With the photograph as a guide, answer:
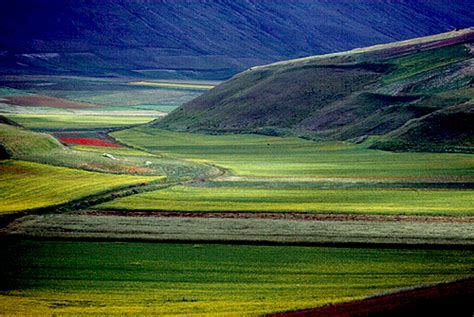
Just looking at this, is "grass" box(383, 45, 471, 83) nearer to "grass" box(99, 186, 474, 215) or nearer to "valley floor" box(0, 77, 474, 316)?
"valley floor" box(0, 77, 474, 316)

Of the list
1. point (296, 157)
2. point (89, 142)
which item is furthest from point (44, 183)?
point (89, 142)

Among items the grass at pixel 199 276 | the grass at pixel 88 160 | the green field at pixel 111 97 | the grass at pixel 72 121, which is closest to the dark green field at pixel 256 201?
the grass at pixel 199 276

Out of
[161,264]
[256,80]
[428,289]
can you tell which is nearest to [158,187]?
A: [161,264]

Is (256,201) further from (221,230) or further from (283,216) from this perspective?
(221,230)

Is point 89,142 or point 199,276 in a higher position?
point 89,142

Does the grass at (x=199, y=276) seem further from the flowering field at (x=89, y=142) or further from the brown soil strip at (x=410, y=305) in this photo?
the flowering field at (x=89, y=142)

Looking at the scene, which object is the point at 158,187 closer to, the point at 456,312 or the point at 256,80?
the point at 456,312

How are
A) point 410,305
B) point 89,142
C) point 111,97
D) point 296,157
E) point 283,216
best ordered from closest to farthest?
1. point 410,305
2. point 283,216
3. point 296,157
4. point 89,142
5. point 111,97
